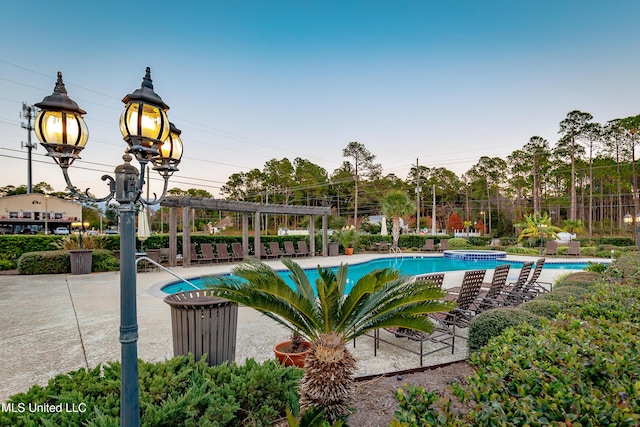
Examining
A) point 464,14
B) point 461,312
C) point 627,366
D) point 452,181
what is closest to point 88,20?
A: point 464,14

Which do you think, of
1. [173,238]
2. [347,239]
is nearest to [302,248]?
[347,239]

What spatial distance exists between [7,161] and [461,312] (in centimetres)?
3170

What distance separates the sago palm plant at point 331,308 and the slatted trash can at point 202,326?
0.66m

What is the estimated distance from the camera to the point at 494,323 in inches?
136

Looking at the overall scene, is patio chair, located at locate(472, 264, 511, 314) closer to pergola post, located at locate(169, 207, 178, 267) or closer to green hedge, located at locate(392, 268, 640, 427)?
green hedge, located at locate(392, 268, 640, 427)

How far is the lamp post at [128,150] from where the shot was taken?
187 centimetres

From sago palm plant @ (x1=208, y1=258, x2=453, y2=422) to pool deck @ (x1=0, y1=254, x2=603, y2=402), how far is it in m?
1.19

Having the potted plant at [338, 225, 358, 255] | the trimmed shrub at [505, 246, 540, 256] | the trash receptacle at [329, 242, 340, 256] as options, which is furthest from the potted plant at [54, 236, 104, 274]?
the trimmed shrub at [505, 246, 540, 256]

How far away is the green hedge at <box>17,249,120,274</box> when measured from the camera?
10.8 m

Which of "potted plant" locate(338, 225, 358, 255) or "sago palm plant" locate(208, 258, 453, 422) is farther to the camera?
"potted plant" locate(338, 225, 358, 255)

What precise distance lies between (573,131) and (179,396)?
32420mm

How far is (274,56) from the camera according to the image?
12.6m

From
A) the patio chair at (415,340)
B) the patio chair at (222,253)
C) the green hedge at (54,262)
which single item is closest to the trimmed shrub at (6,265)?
the green hedge at (54,262)

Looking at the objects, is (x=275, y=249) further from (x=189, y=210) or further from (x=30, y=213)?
(x=30, y=213)
